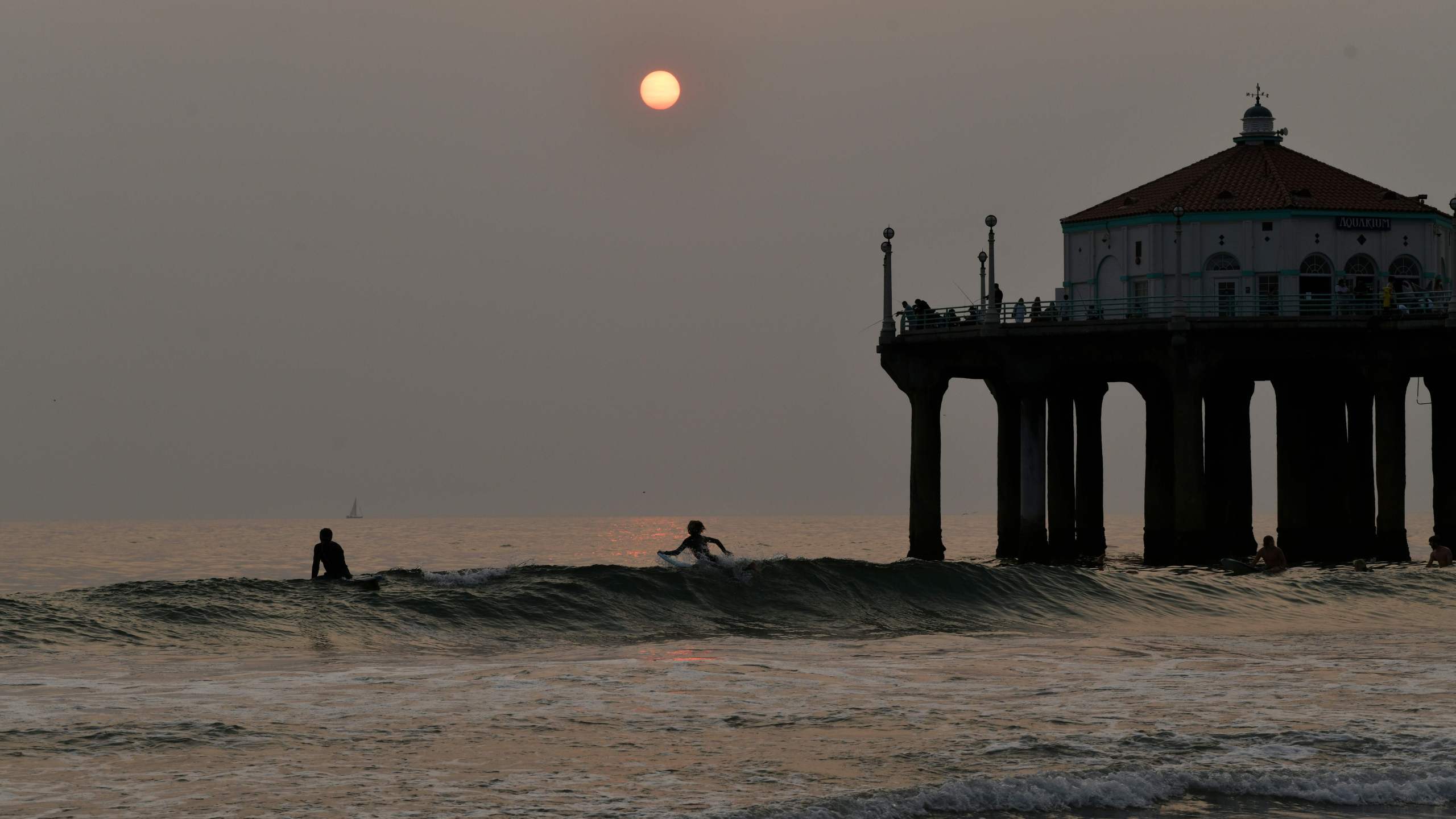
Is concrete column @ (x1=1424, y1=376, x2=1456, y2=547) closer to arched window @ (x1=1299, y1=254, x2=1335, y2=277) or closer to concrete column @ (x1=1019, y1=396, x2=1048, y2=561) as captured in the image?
→ arched window @ (x1=1299, y1=254, x2=1335, y2=277)

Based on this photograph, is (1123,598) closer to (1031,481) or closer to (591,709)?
(1031,481)

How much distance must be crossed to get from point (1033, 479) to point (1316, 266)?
10.0m

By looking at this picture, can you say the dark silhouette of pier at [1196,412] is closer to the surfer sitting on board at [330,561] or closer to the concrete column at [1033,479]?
the concrete column at [1033,479]

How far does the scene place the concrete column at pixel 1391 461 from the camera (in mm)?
43281

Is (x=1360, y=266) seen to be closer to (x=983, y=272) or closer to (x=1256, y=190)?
(x=1256, y=190)

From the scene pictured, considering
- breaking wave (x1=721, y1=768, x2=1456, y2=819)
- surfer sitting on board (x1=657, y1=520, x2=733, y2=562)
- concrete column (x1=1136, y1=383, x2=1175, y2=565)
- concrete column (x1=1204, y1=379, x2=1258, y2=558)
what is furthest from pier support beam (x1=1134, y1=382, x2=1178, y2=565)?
breaking wave (x1=721, y1=768, x2=1456, y2=819)

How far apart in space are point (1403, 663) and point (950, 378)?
2664 cm

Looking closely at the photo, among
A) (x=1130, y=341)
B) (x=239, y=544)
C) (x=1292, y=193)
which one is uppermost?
(x=1292, y=193)

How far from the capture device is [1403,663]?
21.9 metres

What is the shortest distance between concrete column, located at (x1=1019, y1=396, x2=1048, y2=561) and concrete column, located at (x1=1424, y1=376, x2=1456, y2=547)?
10015 millimetres

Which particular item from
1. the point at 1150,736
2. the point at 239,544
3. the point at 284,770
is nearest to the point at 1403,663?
the point at 1150,736

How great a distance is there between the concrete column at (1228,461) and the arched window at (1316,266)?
11.5 feet

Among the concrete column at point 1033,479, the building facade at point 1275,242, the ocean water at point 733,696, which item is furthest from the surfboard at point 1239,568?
the building facade at point 1275,242

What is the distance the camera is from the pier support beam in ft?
145
